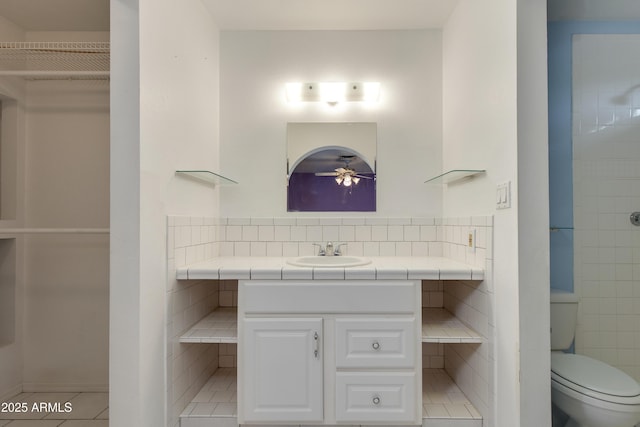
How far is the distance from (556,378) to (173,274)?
1814 mm

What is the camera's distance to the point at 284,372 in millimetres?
1637

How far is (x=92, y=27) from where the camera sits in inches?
91.0

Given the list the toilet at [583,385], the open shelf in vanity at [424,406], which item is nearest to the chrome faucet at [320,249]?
the open shelf in vanity at [424,406]

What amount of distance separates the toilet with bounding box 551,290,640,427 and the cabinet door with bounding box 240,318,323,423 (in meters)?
1.07

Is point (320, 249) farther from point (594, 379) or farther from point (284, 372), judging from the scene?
point (594, 379)

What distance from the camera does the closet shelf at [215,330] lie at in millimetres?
1695

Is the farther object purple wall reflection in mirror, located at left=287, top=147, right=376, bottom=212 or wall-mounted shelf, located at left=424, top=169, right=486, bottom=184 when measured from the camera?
purple wall reflection in mirror, located at left=287, top=147, right=376, bottom=212

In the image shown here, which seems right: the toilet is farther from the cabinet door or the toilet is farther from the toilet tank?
the cabinet door

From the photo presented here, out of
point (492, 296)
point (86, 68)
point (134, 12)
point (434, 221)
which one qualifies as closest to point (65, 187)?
point (86, 68)

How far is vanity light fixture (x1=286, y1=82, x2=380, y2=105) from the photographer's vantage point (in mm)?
2320

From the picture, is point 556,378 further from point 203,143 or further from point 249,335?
point 203,143

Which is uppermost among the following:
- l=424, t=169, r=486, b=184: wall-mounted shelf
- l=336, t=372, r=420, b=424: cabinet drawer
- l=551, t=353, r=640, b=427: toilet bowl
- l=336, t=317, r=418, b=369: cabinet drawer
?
l=424, t=169, r=486, b=184: wall-mounted shelf

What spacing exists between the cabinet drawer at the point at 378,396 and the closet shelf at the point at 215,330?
0.60 metres

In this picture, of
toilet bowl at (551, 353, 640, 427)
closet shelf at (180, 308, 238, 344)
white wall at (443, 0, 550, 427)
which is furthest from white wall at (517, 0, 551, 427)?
closet shelf at (180, 308, 238, 344)
